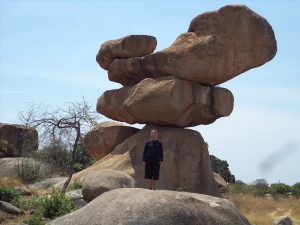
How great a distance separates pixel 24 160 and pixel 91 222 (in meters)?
18.3

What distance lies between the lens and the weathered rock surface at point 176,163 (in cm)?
1827

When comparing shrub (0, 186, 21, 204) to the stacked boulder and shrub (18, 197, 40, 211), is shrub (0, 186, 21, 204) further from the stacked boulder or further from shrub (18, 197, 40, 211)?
the stacked boulder

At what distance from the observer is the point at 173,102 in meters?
18.1

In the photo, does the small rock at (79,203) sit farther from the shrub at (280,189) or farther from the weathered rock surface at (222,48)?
the shrub at (280,189)

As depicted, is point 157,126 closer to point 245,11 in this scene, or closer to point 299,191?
point 245,11

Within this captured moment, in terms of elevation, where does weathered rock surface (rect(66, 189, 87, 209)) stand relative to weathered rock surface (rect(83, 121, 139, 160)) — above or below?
below

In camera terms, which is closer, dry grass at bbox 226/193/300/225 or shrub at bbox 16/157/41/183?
dry grass at bbox 226/193/300/225

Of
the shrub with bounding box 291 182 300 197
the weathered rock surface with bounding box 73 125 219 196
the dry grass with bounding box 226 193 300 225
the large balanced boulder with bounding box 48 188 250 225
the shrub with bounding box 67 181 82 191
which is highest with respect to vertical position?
the weathered rock surface with bounding box 73 125 219 196

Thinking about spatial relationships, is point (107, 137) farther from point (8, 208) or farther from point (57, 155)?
point (8, 208)

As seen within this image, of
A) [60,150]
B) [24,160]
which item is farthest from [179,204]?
[24,160]

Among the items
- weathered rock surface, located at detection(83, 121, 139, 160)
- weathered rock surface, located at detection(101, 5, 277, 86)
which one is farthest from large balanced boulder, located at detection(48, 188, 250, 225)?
weathered rock surface, located at detection(83, 121, 139, 160)

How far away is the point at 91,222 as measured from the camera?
7156mm

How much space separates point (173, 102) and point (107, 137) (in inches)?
151

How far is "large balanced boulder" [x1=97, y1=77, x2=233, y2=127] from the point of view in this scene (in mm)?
18203
